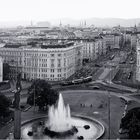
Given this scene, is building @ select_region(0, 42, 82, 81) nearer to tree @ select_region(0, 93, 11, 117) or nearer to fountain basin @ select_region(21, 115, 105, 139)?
fountain basin @ select_region(21, 115, 105, 139)

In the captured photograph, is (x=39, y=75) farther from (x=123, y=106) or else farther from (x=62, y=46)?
(x=123, y=106)

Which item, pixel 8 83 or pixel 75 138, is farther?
pixel 8 83

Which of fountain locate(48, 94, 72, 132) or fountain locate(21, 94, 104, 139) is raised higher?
fountain locate(48, 94, 72, 132)

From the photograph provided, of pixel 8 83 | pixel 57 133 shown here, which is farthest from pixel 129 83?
pixel 57 133

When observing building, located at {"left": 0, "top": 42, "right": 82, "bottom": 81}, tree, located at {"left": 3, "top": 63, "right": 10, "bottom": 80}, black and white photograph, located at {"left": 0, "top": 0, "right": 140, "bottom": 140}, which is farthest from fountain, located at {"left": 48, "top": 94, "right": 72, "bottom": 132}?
tree, located at {"left": 3, "top": 63, "right": 10, "bottom": 80}

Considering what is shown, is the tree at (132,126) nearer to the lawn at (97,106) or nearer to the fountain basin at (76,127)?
the lawn at (97,106)

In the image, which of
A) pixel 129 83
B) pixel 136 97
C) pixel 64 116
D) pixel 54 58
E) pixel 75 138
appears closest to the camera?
pixel 75 138
